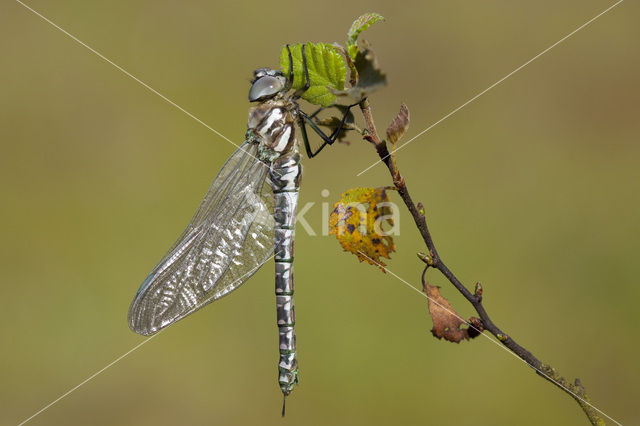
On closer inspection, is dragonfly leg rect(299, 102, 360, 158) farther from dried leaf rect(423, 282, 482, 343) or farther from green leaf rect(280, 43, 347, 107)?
dried leaf rect(423, 282, 482, 343)

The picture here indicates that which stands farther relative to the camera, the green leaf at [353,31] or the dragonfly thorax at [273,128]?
the dragonfly thorax at [273,128]

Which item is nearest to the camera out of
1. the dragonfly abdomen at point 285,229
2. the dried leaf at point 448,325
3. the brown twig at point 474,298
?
the brown twig at point 474,298

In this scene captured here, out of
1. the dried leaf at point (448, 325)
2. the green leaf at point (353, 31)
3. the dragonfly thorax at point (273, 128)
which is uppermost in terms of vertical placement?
the dragonfly thorax at point (273, 128)

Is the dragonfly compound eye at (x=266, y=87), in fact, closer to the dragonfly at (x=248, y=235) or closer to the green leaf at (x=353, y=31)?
the dragonfly at (x=248, y=235)

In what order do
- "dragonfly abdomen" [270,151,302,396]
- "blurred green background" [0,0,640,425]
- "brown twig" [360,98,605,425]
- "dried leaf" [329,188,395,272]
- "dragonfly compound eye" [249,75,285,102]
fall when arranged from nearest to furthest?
1. "brown twig" [360,98,605,425]
2. "dried leaf" [329,188,395,272]
3. "dragonfly compound eye" [249,75,285,102]
4. "dragonfly abdomen" [270,151,302,396]
5. "blurred green background" [0,0,640,425]

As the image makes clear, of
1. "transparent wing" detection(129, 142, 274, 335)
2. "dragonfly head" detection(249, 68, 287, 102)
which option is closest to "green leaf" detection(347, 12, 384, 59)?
"dragonfly head" detection(249, 68, 287, 102)

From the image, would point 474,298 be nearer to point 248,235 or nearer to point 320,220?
point 248,235

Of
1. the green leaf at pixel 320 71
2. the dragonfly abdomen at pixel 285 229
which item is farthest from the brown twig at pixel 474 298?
the dragonfly abdomen at pixel 285 229
